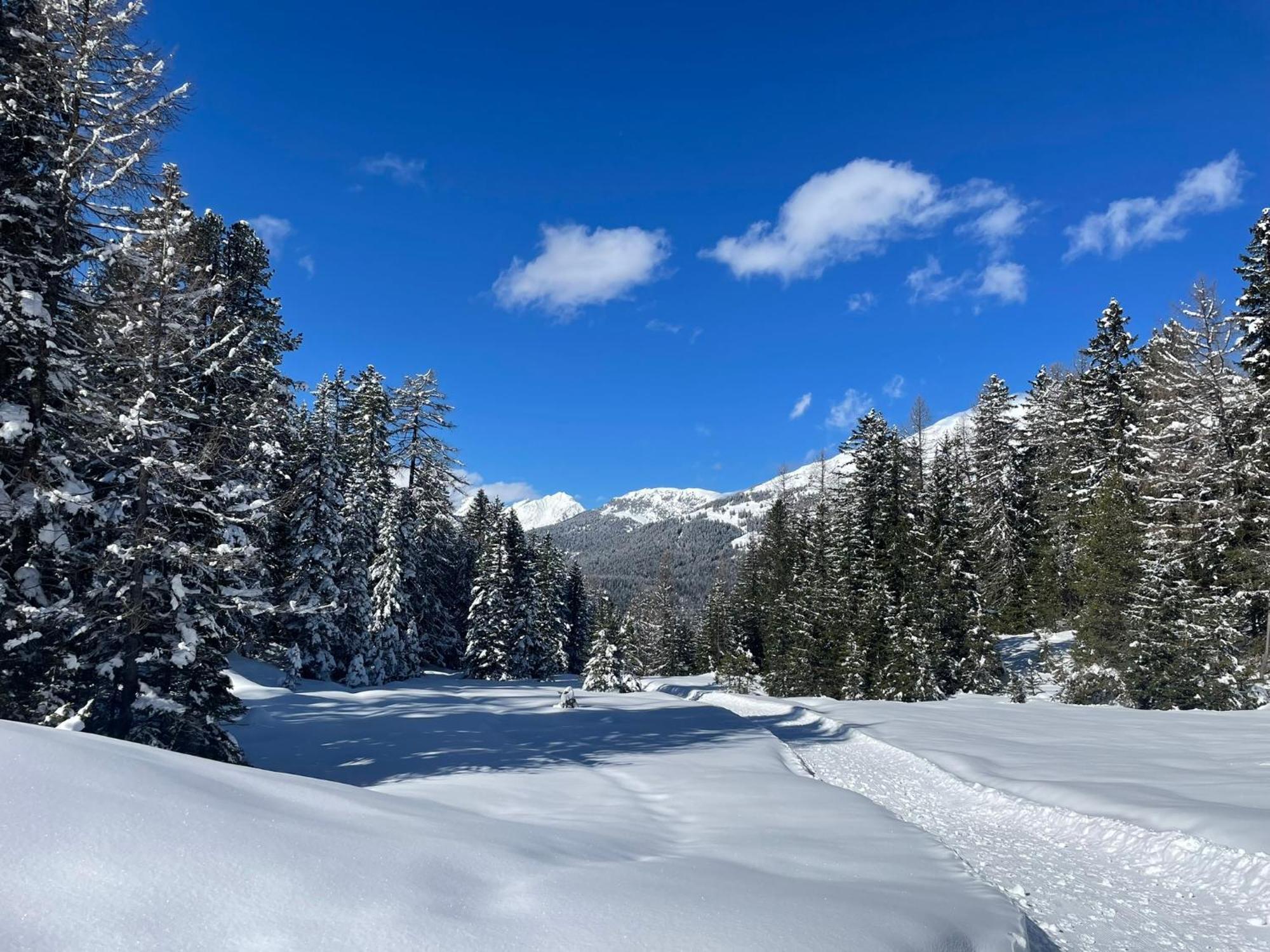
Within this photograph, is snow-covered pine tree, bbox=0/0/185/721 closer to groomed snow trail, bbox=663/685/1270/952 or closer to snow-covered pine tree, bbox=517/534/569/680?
groomed snow trail, bbox=663/685/1270/952

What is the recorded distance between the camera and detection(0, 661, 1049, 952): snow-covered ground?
2564 mm

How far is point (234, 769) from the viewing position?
5074 mm

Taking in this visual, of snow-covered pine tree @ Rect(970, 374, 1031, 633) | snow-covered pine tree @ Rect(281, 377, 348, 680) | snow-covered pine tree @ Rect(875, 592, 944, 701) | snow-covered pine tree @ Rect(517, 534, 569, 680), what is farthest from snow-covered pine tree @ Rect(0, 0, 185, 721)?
snow-covered pine tree @ Rect(970, 374, 1031, 633)

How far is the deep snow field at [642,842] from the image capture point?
2744 millimetres

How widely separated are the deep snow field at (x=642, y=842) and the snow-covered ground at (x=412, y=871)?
0.02m

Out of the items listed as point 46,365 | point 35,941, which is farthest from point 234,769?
point 46,365

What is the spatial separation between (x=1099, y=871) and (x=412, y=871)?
8248 millimetres

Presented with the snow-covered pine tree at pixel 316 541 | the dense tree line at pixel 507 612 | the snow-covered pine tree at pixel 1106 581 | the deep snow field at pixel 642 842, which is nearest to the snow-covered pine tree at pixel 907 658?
the snow-covered pine tree at pixel 1106 581

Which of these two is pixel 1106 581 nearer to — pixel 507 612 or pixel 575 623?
pixel 507 612

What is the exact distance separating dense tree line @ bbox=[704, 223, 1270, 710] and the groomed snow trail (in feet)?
A: 48.8

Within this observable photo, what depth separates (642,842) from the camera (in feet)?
20.8

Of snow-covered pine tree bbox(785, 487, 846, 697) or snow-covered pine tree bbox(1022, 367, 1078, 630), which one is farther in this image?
snow-covered pine tree bbox(785, 487, 846, 697)

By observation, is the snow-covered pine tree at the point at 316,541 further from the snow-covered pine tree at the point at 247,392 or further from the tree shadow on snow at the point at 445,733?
the tree shadow on snow at the point at 445,733

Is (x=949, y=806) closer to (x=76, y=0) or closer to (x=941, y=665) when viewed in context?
(x=76, y=0)
